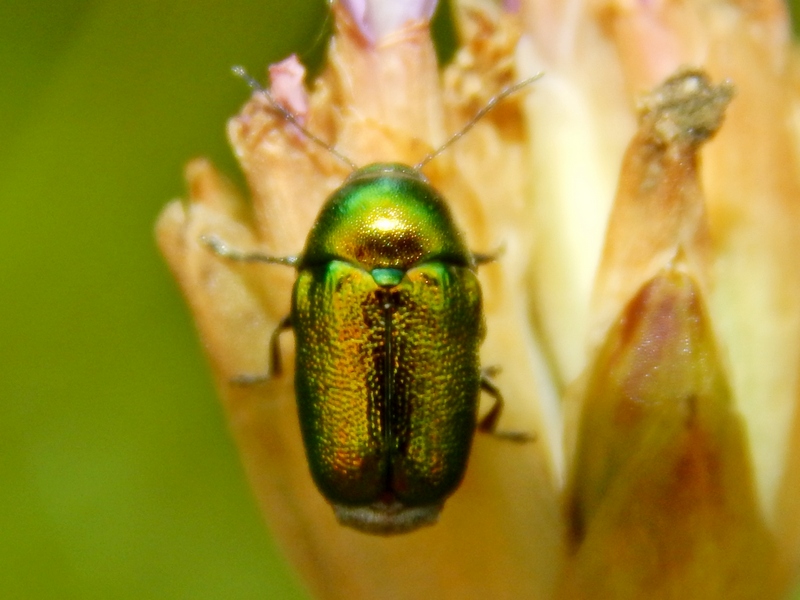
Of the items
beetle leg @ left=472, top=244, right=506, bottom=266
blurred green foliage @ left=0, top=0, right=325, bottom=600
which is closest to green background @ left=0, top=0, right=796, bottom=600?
blurred green foliage @ left=0, top=0, right=325, bottom=600

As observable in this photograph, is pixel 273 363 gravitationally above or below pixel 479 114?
below

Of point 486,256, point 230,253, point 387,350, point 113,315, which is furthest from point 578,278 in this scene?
point 113,315

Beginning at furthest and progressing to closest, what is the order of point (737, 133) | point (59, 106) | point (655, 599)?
point (59, 106)
point (737, 133)
point (655, 599)

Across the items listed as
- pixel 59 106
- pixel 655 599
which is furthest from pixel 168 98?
pixel 655 599

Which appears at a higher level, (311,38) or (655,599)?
(311,38)

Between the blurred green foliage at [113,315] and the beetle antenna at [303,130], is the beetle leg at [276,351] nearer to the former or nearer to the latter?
the beetle antenna at [303,130]

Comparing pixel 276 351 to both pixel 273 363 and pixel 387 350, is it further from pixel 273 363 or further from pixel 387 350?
pixel 387 350

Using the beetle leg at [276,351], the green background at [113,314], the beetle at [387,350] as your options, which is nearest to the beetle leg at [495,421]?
the beetle at [387,350]

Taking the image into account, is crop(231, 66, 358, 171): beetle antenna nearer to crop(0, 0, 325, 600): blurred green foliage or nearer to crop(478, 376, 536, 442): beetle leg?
crop(478, 376, 536, 442): beetle leg

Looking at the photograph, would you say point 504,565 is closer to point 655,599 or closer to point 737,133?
point 655,599
